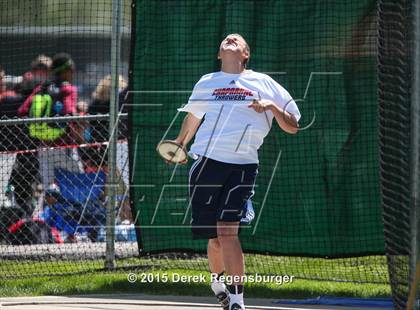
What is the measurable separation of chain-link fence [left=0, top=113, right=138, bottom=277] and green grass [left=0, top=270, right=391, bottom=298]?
3.87ft

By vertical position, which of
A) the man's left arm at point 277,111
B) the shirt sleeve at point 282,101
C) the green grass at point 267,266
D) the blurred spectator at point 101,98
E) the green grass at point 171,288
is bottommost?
the green grass at point 171,288

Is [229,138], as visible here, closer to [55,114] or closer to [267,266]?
[267,266]

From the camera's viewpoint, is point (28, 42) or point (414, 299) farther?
point (28, 42)

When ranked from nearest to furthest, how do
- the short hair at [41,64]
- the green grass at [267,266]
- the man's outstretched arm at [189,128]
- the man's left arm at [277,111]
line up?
the man's left arm at [277,111]
the man's outstretched arm at [189,128]
the green grass at [267,266]
the short hair at [41,64]

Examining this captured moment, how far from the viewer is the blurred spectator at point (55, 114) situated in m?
10.9

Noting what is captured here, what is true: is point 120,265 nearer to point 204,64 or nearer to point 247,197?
point 204,64

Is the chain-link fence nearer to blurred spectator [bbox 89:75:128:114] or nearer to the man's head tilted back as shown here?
blurred spectator [bbox 89:75:128:114]

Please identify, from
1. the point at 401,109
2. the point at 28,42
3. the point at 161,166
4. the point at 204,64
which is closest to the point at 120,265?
the point at 161,166

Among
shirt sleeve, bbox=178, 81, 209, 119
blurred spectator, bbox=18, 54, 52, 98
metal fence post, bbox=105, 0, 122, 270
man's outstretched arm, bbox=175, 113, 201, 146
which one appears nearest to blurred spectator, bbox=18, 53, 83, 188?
blurred spectator, bbox=18, 54, 52, 98

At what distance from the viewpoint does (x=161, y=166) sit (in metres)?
9.80

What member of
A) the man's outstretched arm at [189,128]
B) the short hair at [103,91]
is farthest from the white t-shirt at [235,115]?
the short hair at [103,91]

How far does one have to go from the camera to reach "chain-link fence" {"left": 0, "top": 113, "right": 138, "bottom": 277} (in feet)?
34.9

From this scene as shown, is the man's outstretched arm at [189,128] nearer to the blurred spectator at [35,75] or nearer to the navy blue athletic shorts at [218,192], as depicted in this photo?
the navy blue athletic shorts at [218,192]

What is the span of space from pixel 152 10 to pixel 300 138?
5.64 ft
